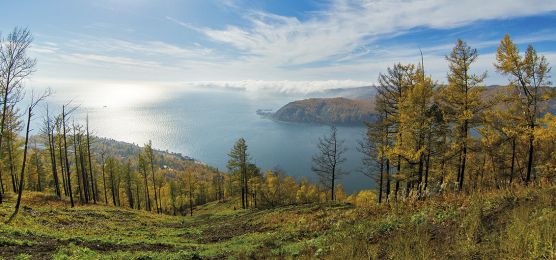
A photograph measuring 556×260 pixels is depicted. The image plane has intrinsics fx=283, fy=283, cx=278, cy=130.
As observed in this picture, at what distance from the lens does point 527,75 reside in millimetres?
18547

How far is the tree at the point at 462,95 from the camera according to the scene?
19297 mm

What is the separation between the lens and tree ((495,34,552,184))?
59.9ft

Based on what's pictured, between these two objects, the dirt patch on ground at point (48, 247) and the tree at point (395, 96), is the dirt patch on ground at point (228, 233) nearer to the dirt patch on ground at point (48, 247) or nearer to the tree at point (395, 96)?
the dirt patch on ground at point (48, 247)

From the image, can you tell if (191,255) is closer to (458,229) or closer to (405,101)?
(458,229)

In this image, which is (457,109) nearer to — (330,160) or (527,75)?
(527,75)

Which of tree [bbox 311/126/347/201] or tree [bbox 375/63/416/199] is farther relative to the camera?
tree [bbox 311/126/347/201]

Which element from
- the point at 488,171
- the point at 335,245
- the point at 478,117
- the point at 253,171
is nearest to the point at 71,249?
the point at 335,245

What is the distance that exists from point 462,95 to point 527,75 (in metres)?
3.90

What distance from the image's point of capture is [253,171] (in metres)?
45.0

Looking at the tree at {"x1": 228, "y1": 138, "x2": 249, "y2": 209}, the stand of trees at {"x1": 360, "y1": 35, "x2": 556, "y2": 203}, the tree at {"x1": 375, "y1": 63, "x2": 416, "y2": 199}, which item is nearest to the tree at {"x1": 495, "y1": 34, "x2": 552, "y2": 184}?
the stand of trees at {"x1": 360, "y1": 35, "x2": 556, "y2": 203}

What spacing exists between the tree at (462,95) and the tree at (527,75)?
1.64 metres

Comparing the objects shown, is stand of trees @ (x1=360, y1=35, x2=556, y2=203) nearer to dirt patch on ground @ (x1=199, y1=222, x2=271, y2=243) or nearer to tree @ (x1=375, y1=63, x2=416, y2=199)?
tree @ (x1=375, y1=63, x2=416, y2=199)


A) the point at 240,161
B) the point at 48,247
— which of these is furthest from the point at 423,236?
the point at 240,161

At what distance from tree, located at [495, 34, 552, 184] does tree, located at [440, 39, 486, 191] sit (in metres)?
1.64
